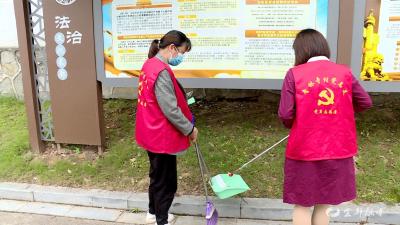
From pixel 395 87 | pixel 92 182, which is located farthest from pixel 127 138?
pixel 395 87

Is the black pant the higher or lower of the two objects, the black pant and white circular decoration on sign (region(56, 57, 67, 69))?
the lower

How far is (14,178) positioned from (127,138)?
1351 mm

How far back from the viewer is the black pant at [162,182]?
3342mm

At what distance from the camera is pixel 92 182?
4422mm

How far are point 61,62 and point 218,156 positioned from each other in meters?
2.10

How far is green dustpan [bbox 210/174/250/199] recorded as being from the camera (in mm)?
3416

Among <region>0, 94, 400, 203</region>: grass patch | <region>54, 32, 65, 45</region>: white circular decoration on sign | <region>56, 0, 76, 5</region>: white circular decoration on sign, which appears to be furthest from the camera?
<region>54, 32, 65, 45</region>: white circular decoration on sign

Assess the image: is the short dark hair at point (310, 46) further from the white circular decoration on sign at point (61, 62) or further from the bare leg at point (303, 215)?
the white circular decoration on sign at point (61, 62)

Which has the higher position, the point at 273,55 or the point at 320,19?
the point at 320,19

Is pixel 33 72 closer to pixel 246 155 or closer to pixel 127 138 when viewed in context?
pixel 127 138

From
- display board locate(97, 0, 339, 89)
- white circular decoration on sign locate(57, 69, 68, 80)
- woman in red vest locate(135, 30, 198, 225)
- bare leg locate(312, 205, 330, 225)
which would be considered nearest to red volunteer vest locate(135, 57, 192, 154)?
woman in red vest locate(135, 30, 198, 225)

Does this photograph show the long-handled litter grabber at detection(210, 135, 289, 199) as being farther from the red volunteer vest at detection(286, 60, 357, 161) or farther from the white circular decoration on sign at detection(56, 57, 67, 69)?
the white circular decoration on sign at detection(56, 57, 67, 69)

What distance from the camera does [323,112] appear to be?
2656 millimetres

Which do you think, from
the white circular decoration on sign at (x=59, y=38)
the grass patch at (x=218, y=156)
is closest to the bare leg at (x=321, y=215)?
the grass patch at (x=218, y=156)
